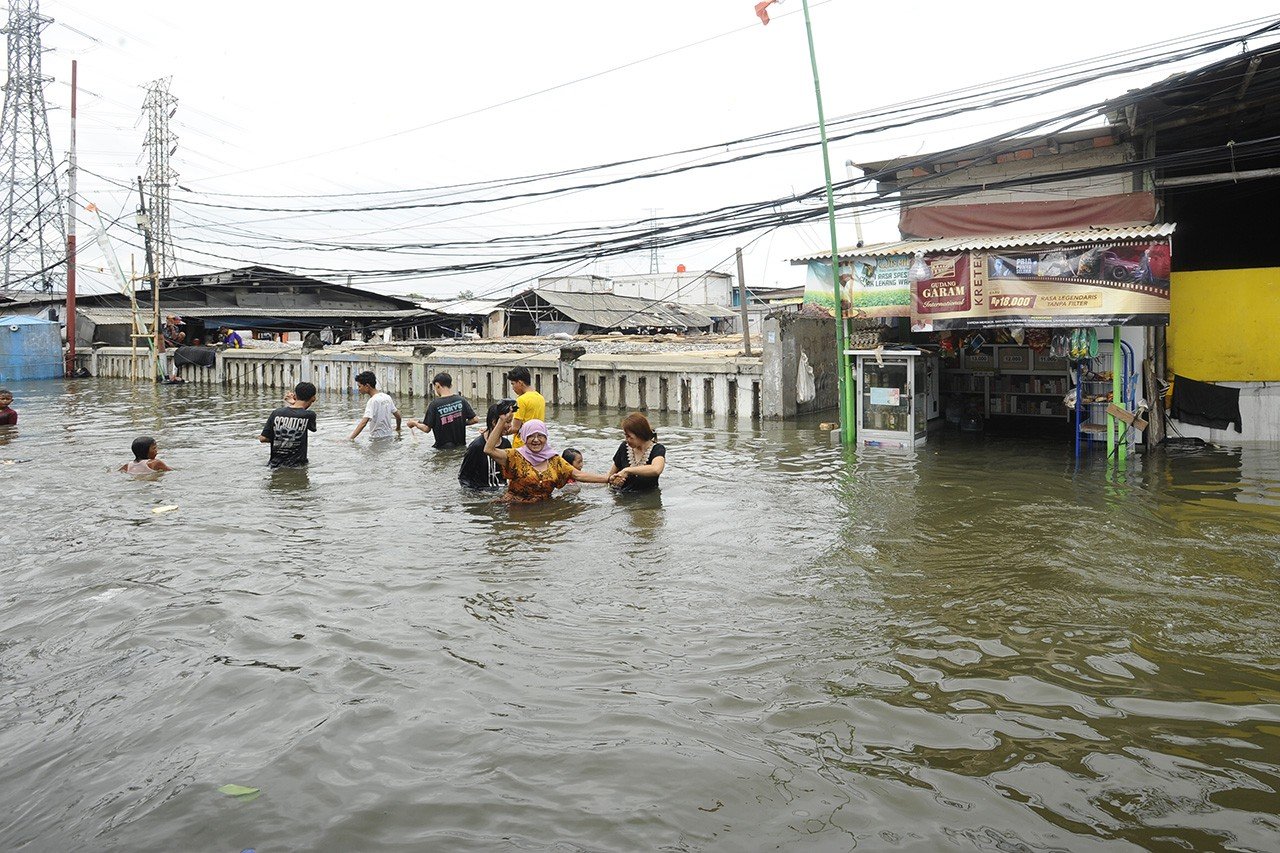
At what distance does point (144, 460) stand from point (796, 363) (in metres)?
14.0

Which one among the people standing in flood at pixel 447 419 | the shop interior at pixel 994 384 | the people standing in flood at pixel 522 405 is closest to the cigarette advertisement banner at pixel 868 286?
the shop interior at pixel 994 384

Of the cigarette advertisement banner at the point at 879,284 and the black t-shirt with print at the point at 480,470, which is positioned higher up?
the cigarette advertisement banner at the point at 879,284

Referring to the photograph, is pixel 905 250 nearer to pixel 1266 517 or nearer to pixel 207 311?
pixel 1266 517

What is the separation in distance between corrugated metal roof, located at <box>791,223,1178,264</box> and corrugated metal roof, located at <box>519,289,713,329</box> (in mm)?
21295

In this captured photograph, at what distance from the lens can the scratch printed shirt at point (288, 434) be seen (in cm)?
1345

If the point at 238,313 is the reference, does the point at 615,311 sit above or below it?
below

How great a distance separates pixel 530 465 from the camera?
1076 centimetres

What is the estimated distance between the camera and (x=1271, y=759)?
4406 mm

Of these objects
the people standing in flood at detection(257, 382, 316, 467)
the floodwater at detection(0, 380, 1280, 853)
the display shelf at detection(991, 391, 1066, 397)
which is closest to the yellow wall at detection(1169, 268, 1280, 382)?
the display shelf at detection(991, 391, 1066, 397)

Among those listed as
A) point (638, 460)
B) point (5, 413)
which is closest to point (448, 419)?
point (638, 460)

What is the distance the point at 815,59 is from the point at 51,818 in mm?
15154

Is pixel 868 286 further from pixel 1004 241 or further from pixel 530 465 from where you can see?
pixel 530 465

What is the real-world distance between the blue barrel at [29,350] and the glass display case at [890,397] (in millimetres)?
37411

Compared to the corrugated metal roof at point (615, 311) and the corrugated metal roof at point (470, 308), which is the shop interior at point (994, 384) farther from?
the corrugated metal roof at point (470, 308)
